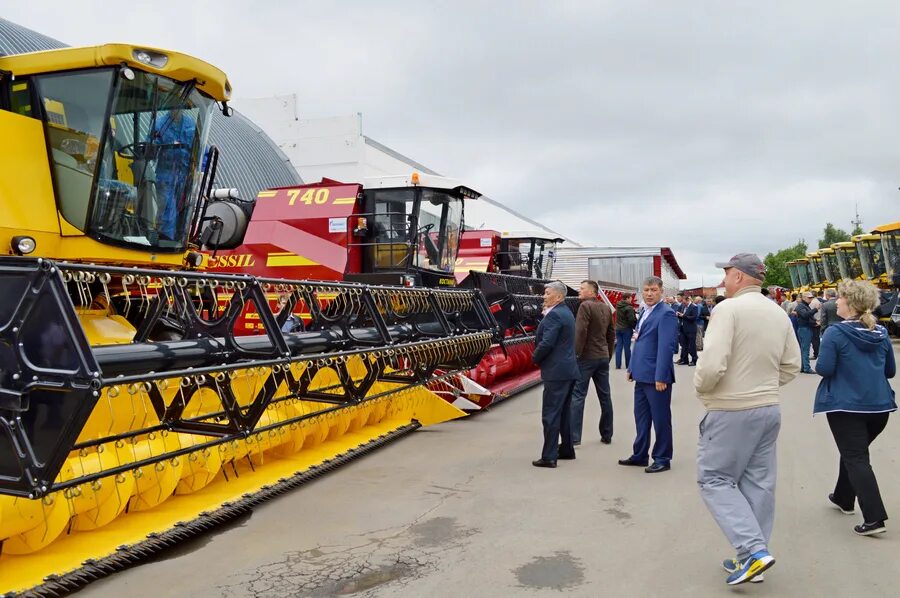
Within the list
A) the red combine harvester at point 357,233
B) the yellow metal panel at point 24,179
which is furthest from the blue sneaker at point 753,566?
the red combine harvester at point 357,233

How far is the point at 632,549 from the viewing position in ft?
15.3

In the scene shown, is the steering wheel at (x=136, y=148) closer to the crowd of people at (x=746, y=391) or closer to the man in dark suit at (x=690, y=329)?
the crowd of people at (x=746, y=391)

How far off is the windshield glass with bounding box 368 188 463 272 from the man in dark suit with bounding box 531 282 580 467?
525cm

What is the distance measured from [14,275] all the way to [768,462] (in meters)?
3.83

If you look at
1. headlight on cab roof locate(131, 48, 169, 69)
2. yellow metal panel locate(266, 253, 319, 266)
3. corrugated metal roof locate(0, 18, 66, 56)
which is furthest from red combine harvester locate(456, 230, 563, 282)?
headlight on cab roof locate(131, 48, 169, 69)

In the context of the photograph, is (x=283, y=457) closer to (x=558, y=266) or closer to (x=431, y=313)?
(x=431, y=313)

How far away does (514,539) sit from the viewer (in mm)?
4910

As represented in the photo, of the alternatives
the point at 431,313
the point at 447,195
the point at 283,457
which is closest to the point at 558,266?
the point at 447,195

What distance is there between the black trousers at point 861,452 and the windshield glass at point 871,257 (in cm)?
2485

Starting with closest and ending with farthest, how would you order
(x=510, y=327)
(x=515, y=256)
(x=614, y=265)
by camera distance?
(x=510, y=327), (x=515, y=256), (x=614, y=265)

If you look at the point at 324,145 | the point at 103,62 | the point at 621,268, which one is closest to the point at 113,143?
the point at 103,62

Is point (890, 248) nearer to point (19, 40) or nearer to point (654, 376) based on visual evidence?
point (654, 376)

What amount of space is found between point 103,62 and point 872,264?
2757cm

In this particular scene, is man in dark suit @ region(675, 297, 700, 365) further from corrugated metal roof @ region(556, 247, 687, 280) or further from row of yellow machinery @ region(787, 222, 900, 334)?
corrugated metal roof @ region(556, 247, 687, 280)
